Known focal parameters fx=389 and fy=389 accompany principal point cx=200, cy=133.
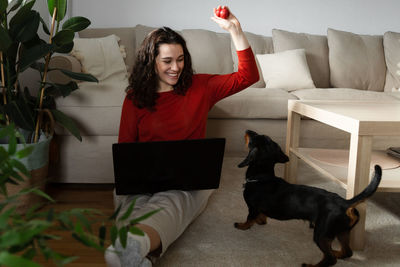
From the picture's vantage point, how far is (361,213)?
124 cm

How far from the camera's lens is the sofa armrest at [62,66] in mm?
1968

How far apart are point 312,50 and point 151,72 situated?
6.43ft

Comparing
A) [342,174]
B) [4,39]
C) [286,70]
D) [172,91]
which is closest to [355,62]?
[286,70]

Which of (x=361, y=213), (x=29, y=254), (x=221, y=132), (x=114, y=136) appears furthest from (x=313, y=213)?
(x=221, y=132)

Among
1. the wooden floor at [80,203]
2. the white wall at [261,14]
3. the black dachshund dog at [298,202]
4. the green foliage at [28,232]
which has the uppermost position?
the white wall at [261,14]

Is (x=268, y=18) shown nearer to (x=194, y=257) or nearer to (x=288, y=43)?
A: (x=288, y=43)

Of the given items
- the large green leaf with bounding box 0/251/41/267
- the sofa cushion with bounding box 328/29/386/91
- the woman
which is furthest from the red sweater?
the sofa cushion with bounding box 328/29/386/91

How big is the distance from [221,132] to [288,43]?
1168 millimetres

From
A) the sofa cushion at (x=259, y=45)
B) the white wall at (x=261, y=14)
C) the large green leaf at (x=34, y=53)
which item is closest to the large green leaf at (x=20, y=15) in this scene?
the large green leaf at (x=34, y=53)

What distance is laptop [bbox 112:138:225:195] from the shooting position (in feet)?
4.21

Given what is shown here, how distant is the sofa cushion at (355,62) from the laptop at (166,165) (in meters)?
2.07

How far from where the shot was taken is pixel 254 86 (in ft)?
9.48

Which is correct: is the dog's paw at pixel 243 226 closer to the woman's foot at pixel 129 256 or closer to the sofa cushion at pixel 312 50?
the woman's foot at pixel 129 256

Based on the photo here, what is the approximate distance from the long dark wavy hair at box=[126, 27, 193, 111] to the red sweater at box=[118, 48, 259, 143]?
30 millimetres
